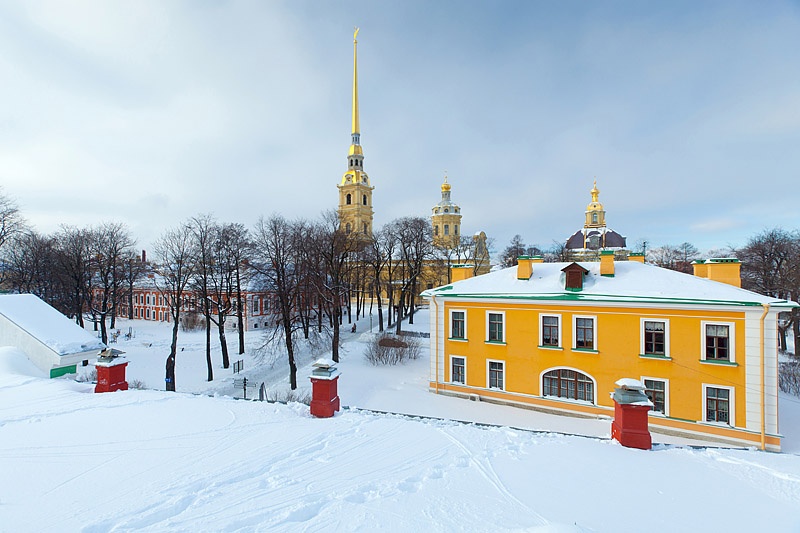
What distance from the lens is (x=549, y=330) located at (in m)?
15.3

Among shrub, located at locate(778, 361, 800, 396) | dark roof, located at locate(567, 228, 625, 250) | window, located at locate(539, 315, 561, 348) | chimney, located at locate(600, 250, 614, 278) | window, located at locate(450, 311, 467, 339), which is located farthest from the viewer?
Result: dark roof, located at locate(567, 228, 625, 250)

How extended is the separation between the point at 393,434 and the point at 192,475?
3.07m

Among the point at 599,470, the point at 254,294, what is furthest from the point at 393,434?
the point at 254,294

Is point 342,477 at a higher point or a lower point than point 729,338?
lower

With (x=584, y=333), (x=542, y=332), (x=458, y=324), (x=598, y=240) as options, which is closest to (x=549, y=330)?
(x=542, y=332)

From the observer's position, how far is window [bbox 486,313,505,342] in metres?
16.2

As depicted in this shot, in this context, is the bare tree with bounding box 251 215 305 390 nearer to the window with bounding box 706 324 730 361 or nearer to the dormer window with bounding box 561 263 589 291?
the dormer window with bounding box 561 263 589 291

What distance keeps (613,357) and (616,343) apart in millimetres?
566

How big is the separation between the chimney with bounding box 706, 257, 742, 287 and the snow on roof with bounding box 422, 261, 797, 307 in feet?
3.67

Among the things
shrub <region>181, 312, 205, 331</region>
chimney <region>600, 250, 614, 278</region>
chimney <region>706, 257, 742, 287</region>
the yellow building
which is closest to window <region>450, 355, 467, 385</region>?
the yellow building

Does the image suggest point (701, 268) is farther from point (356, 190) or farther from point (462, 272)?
point (356, 190)

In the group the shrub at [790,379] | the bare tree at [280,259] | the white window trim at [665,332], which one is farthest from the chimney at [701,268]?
the bare tree at [280,259]

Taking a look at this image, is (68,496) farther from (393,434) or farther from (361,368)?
(361,368)

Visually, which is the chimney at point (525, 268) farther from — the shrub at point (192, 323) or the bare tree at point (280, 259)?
the shrub at point (192, 323)
